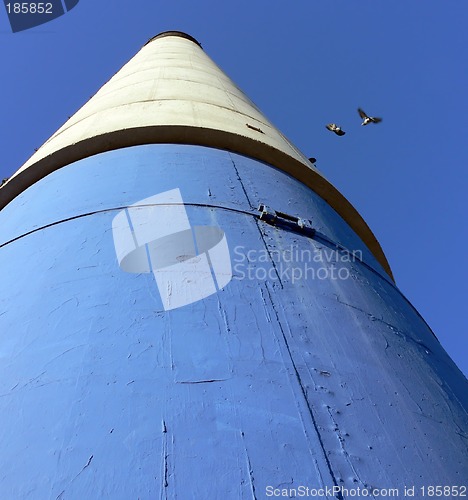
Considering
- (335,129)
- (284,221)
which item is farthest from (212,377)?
(335,129)

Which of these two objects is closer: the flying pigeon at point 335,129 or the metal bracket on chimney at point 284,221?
the metal bracket on chimney at point 284,221

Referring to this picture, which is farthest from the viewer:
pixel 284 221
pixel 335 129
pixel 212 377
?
pixel 335 129

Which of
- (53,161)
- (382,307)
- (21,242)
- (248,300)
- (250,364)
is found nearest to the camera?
(250,364)

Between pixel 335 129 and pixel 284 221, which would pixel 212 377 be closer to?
pixel 284 221

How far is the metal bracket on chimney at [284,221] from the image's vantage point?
140 inches

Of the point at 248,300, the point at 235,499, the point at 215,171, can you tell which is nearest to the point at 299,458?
the point at 235,499

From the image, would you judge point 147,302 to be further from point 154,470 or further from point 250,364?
point 154,470

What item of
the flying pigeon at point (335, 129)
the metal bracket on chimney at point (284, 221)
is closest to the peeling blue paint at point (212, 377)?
the metal bracket on chimney at point (284, 221)

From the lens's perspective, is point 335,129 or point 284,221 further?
point 335,129

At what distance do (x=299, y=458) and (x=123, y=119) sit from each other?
3846mm

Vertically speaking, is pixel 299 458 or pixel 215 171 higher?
pixel 215 171

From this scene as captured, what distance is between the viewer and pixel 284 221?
362 cm

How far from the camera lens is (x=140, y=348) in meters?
2.30

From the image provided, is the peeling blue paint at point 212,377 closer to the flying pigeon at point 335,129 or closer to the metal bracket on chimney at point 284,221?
the metal bracket on chimney at point 284,221
